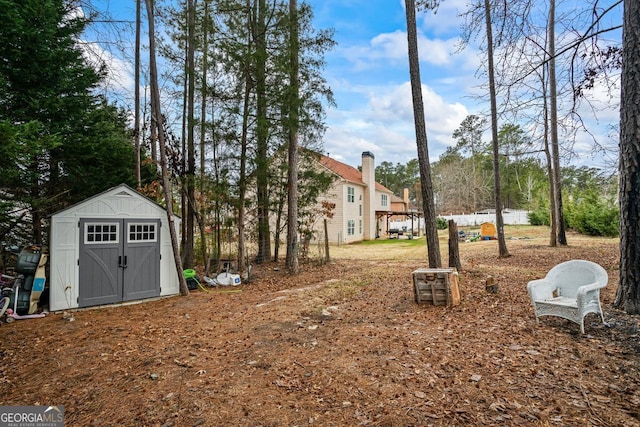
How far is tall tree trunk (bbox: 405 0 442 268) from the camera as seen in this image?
Result: 7254 mm

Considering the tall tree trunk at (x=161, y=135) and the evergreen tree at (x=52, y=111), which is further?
the tall tree trunk at (x=161, y=135)

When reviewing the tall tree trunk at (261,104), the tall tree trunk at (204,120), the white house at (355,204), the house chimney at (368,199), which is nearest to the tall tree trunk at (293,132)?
the tall tree trunk at (261,104)

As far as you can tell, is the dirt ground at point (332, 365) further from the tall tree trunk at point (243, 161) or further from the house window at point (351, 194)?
the house window at point (351, 194)

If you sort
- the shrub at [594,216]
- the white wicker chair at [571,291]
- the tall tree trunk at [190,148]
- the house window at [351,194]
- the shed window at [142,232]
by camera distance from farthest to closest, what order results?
the house window at [351,194] → the shrub at [594,216] → the tall tree trunk at [190,148] → the shed window at [142,232] → the white wicker chair at [571,291]

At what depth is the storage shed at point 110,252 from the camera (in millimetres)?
6078

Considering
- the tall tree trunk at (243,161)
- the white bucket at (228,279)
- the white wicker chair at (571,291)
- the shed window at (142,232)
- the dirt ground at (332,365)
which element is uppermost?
the tall tree trunk at (243,161)

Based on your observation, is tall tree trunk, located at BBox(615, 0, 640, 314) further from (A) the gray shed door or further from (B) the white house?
(B) the white house

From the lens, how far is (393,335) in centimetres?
432

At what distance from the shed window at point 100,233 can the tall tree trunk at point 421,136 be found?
676cm

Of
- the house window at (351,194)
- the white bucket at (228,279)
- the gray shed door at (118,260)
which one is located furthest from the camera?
the house window at (351,194)

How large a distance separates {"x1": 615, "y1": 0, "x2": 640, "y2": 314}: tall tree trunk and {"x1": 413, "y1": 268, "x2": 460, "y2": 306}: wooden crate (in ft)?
7.47

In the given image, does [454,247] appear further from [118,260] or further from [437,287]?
[118,260]

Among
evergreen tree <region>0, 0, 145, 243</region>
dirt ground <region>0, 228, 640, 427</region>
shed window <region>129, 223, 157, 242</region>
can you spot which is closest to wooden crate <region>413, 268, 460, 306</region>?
dirt ground <region>0, 228, 640, 427</region>

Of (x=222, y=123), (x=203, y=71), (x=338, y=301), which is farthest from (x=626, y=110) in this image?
(x=203, y=71)
